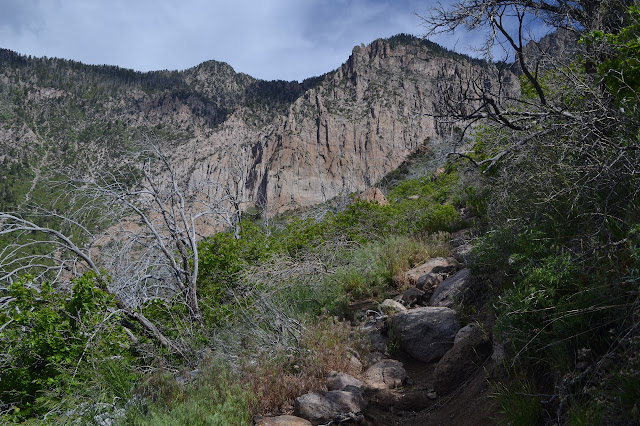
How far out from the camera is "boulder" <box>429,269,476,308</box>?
5.27 metres

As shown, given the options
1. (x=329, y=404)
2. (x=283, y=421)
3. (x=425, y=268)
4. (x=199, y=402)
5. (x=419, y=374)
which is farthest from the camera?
(x=425, y=268)

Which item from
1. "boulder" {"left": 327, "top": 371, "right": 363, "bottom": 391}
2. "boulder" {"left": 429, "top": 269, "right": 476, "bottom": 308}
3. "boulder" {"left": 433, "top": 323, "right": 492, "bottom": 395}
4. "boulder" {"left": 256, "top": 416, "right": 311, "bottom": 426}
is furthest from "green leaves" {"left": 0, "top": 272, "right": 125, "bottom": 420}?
"boulder" {"left": 429, "top": 269, "right": 476, "bottom": 308}

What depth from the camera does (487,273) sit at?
15.9ft

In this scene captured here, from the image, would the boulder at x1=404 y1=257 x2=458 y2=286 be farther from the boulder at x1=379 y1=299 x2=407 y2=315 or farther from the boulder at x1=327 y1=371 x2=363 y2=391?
the boulder at x1=327 y1=371 x2=363 y2=391

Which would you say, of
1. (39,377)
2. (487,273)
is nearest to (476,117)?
(487,273)

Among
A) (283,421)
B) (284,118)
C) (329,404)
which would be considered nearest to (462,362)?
(329,404)

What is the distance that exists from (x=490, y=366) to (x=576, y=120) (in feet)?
8.02

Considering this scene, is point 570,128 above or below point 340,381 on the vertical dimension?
above

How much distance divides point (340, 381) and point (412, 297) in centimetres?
243

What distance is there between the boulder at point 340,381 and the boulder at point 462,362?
82cm

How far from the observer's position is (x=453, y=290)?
5.57 meters

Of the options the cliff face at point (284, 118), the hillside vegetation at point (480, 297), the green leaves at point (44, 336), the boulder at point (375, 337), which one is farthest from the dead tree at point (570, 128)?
the cliff face at point (284, 118)

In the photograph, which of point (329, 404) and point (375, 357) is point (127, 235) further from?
point (329, 404)

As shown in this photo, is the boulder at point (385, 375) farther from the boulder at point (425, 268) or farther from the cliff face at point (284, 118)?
the cliff face at point (284, 118)
